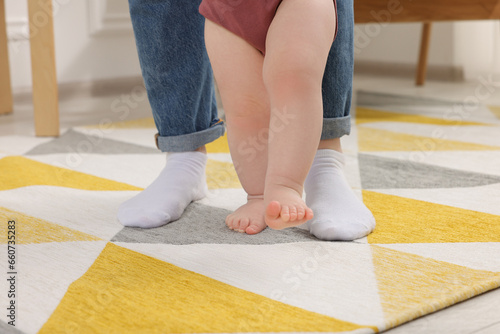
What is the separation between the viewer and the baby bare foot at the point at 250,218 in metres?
0.68

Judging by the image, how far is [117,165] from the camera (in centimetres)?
103

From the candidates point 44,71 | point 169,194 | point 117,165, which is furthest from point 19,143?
point 169,194

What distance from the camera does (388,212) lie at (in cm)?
76

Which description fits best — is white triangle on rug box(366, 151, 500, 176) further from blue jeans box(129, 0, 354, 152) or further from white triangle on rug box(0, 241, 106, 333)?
white triangle on rug box(0, 241, 106, 333)

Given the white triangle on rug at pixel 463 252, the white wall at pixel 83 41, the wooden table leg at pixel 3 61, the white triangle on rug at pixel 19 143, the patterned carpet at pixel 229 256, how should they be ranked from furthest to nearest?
the white wall at pixel 83 41
the wooden table leg at pixel 3 61
the white triangle on rug at pixel 19 143
the white triangle on rug at pixel 463 252
the patterned carpet at pixel 229 256

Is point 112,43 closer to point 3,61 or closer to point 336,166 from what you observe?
point 3,61

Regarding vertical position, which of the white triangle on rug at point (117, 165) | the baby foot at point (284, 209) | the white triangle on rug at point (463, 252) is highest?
the baby foot at point (284, 209)

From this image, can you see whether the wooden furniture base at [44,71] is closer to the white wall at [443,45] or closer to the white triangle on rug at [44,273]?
the white triangle on rug at [44,273]

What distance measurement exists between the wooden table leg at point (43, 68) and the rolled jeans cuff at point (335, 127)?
2.43 ft

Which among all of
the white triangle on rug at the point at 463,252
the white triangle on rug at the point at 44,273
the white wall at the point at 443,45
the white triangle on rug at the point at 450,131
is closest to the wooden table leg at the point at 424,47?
the white wall at the point at 443,45

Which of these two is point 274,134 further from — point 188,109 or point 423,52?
point 423,52

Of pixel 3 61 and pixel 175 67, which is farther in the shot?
pixel 3 61

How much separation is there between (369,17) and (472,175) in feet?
2.23

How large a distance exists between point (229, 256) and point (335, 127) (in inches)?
8.6
